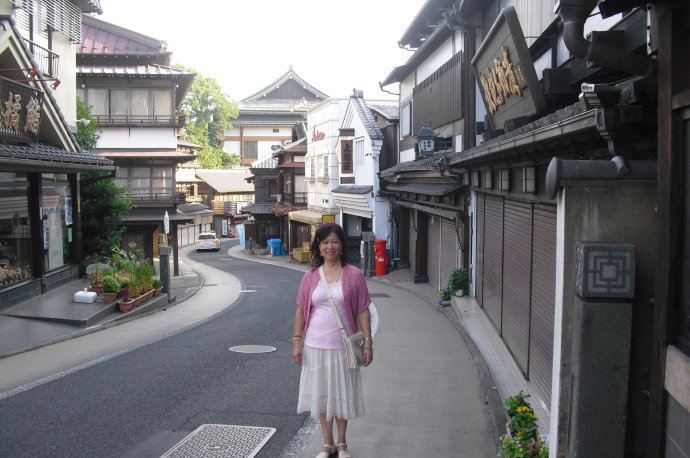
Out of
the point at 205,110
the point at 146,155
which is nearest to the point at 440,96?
the point at 146,155

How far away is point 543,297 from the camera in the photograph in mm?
8078

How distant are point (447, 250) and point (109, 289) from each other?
9380 mm

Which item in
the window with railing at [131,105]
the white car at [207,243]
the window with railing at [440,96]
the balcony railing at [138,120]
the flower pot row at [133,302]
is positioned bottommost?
the white car at [207,243]

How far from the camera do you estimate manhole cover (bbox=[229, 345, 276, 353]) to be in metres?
11.8

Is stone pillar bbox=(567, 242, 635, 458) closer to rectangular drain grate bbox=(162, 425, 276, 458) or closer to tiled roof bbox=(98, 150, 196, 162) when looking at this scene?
rectangular drain grate bbox=(162, 425, 276, 458)

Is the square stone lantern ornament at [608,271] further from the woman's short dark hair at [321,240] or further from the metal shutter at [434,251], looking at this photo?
the metal shutter at [434,251]

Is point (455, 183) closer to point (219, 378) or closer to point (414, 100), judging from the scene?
point (414, 100)

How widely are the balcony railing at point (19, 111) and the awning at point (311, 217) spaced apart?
776 inches

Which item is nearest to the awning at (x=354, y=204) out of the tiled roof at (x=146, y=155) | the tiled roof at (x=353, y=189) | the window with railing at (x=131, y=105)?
the tiled roof at (x=353, y=189)

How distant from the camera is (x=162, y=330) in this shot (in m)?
14.8

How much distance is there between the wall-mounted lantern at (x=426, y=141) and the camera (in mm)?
19016

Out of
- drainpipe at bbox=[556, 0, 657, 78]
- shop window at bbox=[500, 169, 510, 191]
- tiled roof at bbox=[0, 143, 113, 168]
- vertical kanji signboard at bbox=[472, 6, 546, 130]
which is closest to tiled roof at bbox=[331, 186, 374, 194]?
tiled roof at bbox=[0, 143, 113, 168]

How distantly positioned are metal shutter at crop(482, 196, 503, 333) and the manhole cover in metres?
4.20

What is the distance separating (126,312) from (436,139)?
983 cm
